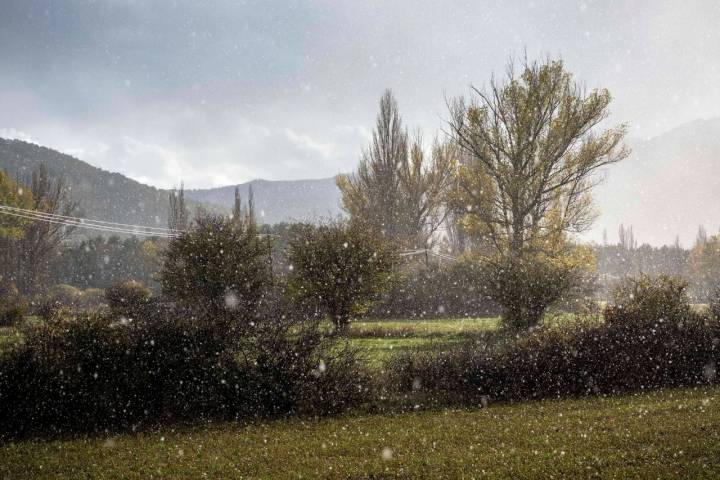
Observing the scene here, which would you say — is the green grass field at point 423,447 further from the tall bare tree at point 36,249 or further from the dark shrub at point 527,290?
the tall bare tree at point 36,249

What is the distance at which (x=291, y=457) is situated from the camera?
6723 mm

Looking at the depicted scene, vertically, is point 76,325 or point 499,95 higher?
point 499,95

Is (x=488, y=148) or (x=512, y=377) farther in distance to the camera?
(x=488, y=148)

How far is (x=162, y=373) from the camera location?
9422 mm

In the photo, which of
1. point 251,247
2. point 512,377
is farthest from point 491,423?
point 251,247

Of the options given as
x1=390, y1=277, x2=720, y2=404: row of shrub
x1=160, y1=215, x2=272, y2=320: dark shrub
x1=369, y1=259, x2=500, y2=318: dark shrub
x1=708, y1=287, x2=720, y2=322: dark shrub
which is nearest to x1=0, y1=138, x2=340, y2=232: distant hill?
x1=369, y1=259, x2=500, y2=318: dark shrub

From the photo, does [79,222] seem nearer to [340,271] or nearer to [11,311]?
[11,311]

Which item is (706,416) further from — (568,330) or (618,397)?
(568,330)

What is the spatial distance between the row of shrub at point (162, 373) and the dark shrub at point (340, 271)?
8.25 metres

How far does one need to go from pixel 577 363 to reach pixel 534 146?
16.9 metres

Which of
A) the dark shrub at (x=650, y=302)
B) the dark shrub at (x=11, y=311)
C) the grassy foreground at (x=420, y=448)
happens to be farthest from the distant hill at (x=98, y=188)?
the grassy foreground at (x=420, y=448)

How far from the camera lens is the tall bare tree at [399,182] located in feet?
131

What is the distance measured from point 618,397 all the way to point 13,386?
1156 centimetres

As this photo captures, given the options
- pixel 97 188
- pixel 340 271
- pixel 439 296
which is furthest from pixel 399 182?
pixel 97 188
